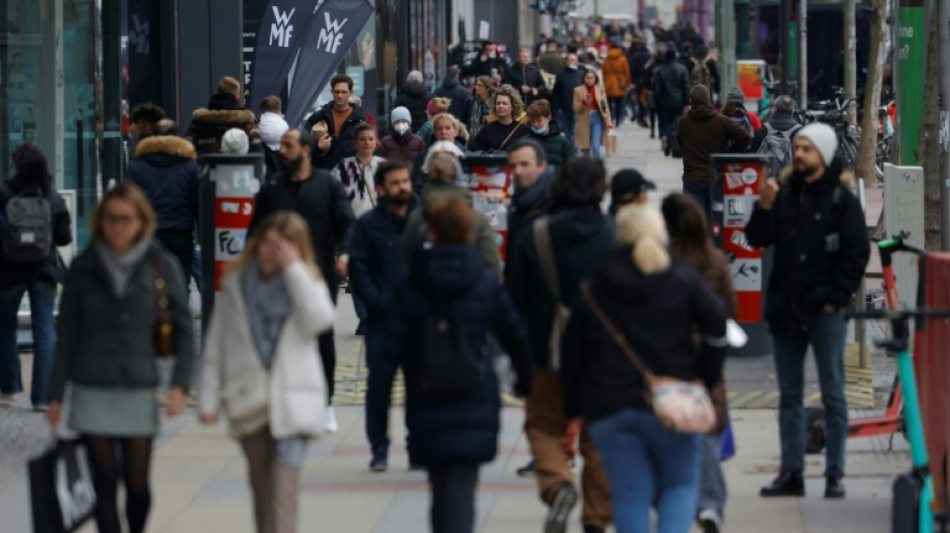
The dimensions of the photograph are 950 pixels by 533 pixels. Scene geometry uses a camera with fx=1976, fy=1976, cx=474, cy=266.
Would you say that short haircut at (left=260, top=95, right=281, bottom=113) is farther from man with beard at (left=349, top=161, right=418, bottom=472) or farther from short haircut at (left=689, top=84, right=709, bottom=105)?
man with beard at (left=349, top=161, right=418, bottom=472)

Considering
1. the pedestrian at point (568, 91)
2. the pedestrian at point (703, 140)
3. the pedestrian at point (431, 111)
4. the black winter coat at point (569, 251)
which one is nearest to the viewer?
the black winter coat at point (569, 251)

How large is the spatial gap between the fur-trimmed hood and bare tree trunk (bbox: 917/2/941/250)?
4.82 meters

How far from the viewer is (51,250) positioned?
11406 mm

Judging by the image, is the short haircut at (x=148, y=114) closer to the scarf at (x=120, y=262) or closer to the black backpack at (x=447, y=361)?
the scarf at (x=120, y=262)

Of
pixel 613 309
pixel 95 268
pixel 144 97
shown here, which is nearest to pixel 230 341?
pixel 95 268

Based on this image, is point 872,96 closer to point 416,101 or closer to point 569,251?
point 416,101

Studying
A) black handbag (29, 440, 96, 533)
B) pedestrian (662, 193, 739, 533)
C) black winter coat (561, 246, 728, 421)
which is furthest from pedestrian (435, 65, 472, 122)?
black winter coat (561, 246, 728, 421)

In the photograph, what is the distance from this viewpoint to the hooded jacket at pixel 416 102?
22.8 metres

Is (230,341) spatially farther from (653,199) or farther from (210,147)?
(653,199)

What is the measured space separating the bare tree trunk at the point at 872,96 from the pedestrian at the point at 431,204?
43.7 ft

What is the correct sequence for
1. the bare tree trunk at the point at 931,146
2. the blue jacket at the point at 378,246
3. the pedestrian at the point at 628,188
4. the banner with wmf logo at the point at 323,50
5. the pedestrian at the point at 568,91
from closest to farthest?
the pedestrian at the point at 628,188, the blue jacket at the point at 378,246, the bare tree trunk at the point at 931,146, the banner with wmf logo at the point at 323,50, the pedestrian at the point at 568,91

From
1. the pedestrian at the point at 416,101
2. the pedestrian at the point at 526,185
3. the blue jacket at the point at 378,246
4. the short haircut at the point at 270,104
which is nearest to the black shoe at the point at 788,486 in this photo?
the pedestrian at the point at 526,185

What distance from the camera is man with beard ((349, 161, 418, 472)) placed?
9727mm

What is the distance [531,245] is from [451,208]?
0.90 metres
